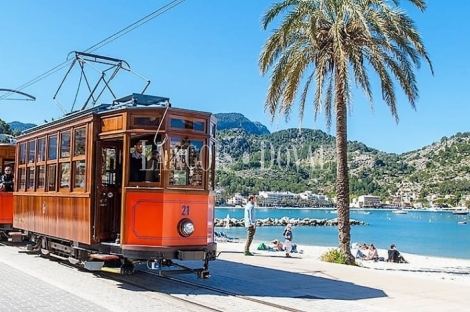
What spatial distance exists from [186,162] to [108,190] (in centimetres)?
188

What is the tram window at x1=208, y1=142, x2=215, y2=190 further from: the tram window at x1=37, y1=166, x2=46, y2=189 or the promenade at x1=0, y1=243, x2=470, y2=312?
the tram window at x1=37, y1=166, x2=46, y2=189

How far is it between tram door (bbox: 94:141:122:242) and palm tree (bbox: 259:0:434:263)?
7.87 meters

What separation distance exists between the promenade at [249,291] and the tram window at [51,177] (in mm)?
1788

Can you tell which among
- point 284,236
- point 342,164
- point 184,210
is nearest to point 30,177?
point 184,210

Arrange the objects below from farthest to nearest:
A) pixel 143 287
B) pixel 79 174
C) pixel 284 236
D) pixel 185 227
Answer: pixel 284 236 < pixel 79 174 < pixel 143 287 < pixel 185 227

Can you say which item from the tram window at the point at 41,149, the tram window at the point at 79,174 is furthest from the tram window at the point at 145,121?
the tram window at the point at 41,149

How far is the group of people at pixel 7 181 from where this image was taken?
18.8 m

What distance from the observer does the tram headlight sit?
10508 millimetres

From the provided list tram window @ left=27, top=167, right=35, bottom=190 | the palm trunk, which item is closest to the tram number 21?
tram window @ left=27, top=167, right=35, bottom=190

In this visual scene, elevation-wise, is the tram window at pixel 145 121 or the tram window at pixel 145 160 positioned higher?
the tram window at pixel 145 121

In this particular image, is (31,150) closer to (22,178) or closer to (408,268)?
(22,178)

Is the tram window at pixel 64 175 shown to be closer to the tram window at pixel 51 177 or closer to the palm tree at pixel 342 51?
the tram window at pixel 51 177

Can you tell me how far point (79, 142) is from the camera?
472 inches

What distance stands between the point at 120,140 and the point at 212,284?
3286mm
